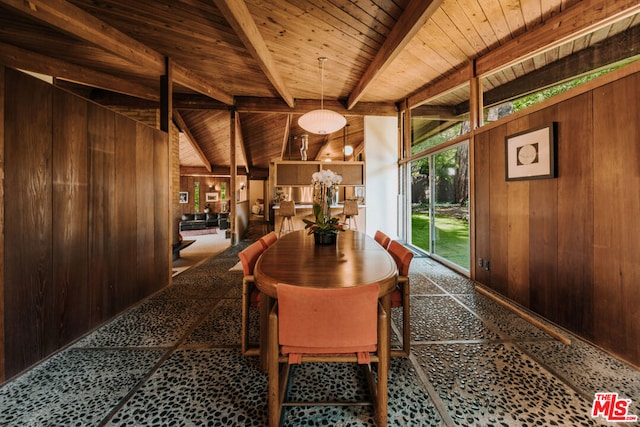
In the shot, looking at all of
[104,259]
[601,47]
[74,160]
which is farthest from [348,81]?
[104,259]

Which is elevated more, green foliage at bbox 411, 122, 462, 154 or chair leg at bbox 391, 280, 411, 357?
green foliage at bbox 411, 122, 462, 154

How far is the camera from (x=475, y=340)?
1.94 metres

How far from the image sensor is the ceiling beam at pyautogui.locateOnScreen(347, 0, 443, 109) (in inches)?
87.3

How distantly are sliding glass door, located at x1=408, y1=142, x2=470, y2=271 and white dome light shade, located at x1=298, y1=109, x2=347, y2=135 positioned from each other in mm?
1952

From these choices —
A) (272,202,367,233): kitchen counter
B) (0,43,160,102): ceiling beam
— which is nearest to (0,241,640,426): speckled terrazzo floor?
(0,43,160,102): ceiling beam

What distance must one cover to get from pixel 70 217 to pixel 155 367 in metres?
1.38

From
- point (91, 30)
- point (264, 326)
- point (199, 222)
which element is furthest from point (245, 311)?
point (199, 222)

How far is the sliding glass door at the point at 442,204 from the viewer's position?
3854 millimetres

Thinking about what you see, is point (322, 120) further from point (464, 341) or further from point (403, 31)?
point (464, 341)

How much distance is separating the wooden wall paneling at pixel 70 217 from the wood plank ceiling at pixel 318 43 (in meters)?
0.87

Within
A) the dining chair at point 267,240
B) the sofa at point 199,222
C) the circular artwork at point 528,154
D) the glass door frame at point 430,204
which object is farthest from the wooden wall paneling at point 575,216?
the sofa at point 199,222

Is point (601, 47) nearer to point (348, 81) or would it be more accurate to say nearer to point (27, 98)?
point (348, 81)
